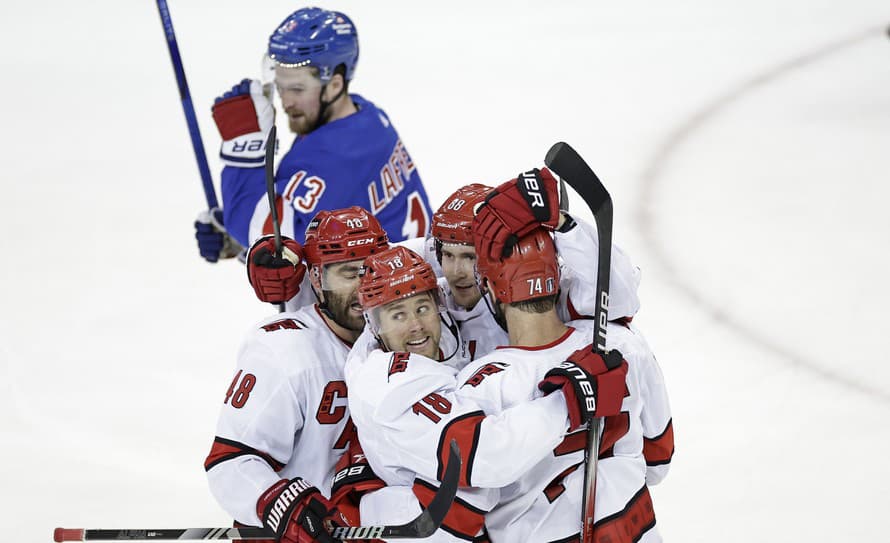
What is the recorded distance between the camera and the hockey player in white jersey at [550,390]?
8.63 feet

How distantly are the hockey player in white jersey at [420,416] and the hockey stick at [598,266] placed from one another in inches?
4.2

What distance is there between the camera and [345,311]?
3.08 m

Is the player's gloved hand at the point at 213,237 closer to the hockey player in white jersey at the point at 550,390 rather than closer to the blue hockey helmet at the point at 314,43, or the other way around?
the blue hockey helmet at the point at 314,43

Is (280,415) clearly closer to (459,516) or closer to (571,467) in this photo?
(459,516)

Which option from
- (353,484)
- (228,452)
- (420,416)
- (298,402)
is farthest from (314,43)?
(420,416)

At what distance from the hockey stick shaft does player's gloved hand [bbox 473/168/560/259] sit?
0.38 feet

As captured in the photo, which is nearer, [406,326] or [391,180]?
[406,326]

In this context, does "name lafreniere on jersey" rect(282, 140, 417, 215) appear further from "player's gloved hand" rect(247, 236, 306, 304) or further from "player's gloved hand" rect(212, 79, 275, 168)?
"player's gloved hand" rect(247, 236, 306, 304)

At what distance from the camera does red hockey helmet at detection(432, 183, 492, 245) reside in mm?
3139

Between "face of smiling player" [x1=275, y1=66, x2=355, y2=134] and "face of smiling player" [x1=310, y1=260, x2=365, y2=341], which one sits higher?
"face of smiling player" [x1=275, y1=66, x2=355, y2=134]

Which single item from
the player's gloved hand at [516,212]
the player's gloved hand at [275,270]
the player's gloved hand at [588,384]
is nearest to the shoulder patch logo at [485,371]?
the player's gloved hand at [588,384]

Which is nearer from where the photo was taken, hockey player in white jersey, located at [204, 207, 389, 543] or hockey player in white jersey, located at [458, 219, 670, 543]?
hockey player in white jersey, located at [458, 219, 670, 543]

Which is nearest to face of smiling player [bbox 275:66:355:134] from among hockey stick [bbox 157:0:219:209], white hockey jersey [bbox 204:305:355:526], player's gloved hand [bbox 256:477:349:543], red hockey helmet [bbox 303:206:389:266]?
hockey stick [bbox 157:0:219:209]

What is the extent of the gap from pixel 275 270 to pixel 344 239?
8.9 inches
